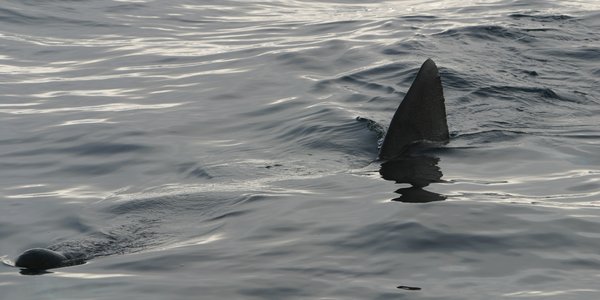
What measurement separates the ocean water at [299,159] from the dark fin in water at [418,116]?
0.23m

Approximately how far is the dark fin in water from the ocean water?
0.23 metres

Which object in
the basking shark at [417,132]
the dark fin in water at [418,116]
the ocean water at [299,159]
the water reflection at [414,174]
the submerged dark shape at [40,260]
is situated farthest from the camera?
the dark fin in water at [418,116]

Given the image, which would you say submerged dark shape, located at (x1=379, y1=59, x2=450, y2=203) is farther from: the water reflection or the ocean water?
the ocean water

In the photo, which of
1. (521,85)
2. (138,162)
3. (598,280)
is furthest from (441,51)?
(598,280)

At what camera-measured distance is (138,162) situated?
10414 millimetres

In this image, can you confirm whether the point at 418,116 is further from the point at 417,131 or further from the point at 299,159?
the point at 299,159

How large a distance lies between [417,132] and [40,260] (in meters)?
3.76

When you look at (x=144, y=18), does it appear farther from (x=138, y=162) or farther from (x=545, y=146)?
(x=545, y=146)

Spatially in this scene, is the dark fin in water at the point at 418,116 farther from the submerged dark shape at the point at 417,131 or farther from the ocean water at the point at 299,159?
the ocean water at the point at 299,159

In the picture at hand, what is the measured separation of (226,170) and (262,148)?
963mm

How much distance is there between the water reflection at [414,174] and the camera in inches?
328

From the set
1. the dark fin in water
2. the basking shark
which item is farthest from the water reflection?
the dark fin in water

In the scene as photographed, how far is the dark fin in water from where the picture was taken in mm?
9211

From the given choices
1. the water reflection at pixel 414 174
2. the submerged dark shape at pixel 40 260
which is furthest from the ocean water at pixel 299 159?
the submerged dark shape at pixel 40 260
